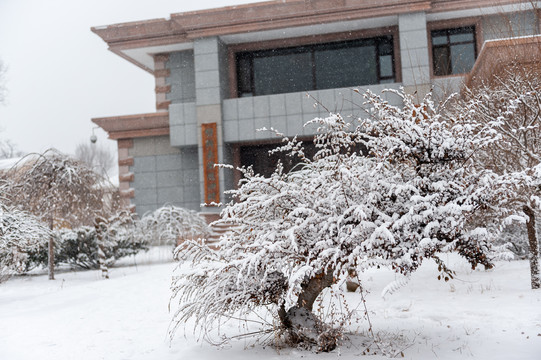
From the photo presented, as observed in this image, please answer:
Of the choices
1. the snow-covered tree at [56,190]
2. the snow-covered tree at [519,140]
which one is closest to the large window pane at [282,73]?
the snow-covered tree at [56,190]

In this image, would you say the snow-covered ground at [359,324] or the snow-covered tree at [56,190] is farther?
the snow-covered tree at [56,190]

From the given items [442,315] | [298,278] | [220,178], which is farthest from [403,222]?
[220,178]

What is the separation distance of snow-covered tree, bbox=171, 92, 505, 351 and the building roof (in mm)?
11189

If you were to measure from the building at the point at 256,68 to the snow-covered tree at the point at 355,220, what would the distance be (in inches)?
395

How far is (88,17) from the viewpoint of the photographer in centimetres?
17925

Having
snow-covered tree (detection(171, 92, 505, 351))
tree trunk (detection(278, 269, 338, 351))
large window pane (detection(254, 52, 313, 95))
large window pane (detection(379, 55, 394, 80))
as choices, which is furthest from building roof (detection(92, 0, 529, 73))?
tree trunk (detection(278, 269, 338, 351))

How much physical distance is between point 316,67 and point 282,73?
1.15 meters

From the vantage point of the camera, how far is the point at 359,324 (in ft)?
21.6

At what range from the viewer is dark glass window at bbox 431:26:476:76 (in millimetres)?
16891

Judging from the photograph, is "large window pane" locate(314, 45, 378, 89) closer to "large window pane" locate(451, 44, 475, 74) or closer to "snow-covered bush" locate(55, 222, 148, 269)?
"large window pane" locate(451, 44, 475, 74)

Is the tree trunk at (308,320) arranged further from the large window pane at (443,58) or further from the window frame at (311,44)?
the large window pane at (443,58)

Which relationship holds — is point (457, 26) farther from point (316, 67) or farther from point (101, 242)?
point (101, 242)

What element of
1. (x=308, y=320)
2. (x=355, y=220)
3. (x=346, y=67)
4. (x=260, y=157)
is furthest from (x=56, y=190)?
(x=346, y=67)

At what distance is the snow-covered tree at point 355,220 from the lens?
15.6 feet
